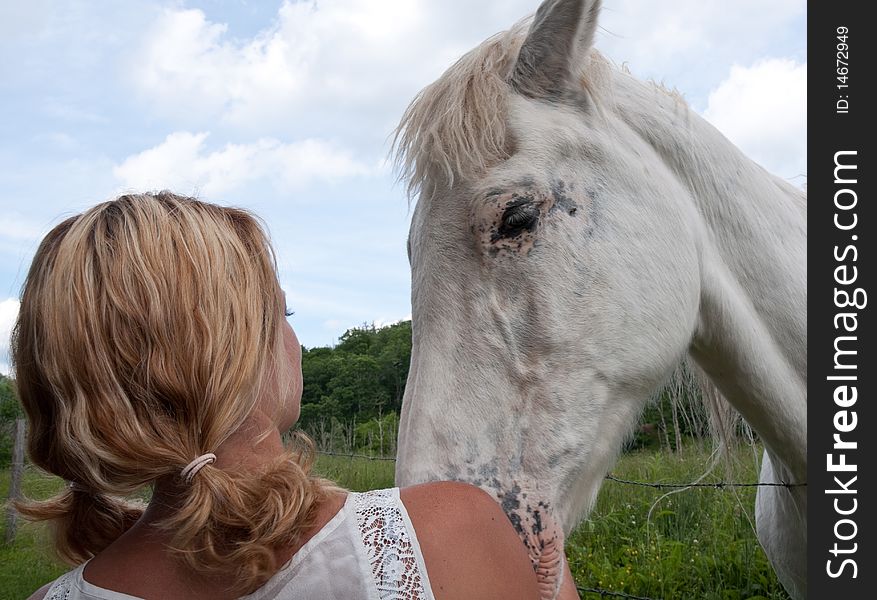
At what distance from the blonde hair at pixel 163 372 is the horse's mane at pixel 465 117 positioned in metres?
0.70

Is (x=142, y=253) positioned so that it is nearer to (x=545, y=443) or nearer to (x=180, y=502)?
(x=180, y=502)

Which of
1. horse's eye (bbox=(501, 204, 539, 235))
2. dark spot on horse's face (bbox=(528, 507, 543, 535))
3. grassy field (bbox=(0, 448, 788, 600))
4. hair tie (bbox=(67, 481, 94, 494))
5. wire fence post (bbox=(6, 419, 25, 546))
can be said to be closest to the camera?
hair tie (bbox=(67, 481, 94, 494))

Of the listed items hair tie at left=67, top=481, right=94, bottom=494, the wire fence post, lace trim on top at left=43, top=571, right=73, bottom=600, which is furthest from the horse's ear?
the wire fence post

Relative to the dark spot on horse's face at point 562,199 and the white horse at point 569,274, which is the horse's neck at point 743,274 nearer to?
the white horse at point 569,274

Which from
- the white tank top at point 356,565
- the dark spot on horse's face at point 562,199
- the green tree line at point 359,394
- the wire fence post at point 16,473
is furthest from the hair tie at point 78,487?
the wire fence post at point 16,473

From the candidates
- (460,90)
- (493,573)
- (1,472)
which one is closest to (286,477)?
(493,573)

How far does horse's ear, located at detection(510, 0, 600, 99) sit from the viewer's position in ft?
5.55

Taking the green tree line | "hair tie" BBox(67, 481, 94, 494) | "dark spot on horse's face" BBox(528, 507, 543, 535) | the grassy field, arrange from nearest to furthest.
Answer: "hair tie" BBox(67, 481, 94, 494) < "dark spot on horse's face" BBox(528, 507, 543, 535) < the grassy field < the green tree line

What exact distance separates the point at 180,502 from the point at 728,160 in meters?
1.62

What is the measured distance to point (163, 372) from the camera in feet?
3.28

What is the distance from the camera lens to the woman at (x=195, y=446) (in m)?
0.94

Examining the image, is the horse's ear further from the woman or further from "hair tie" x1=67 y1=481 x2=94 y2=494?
"hair tie" x1=67 y1=481 x2=94 y2=494

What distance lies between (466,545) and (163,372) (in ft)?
1.66
